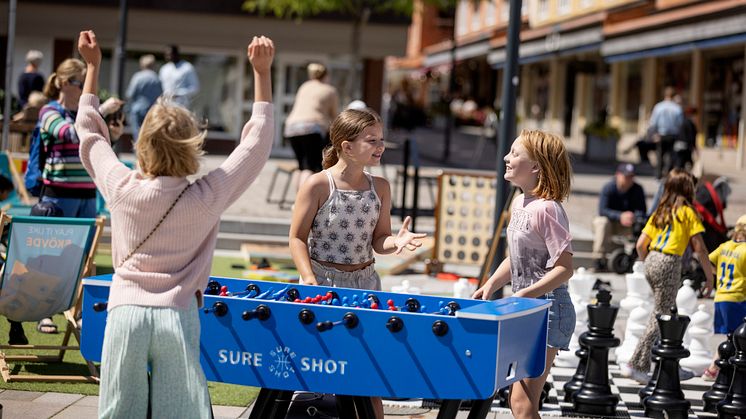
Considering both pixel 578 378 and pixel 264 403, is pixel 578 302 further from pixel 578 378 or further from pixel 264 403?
pixel 264 403

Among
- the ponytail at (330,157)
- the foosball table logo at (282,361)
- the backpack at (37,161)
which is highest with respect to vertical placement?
the ponytail at (330,157)

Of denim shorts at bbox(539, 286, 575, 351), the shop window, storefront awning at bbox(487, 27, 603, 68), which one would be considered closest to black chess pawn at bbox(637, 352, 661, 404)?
denim shorts at bbox(539, 286, 575, 351)

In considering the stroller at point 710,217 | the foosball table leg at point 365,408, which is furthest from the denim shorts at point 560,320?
the stroller at point 710,217

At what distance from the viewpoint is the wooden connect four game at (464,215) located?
13664 millimetres

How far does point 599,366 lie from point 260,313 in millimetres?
3327

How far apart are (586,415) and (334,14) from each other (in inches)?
853

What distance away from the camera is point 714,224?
1152cm

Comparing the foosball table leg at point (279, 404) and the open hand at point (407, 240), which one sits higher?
the open hand at point (407, 240)

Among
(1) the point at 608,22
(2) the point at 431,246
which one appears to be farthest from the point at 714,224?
(1) the point at 608,22

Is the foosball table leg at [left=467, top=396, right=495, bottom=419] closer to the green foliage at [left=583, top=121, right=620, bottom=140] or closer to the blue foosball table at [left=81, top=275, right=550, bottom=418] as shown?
the blue foosball table at [left=81, top=275, right=550, bottom=418]

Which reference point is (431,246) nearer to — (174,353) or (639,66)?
(174,353)

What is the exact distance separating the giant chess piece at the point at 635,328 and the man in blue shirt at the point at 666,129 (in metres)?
15.1

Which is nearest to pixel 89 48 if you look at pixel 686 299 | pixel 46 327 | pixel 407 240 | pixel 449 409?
pixel 407 240

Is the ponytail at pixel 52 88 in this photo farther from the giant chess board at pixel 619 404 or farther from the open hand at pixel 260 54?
the open hand at pixel 260 54
